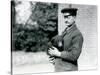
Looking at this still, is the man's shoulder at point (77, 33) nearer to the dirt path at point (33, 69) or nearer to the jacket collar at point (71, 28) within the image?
the jacket collar at point (71, 28)

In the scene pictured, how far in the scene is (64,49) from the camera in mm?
2717

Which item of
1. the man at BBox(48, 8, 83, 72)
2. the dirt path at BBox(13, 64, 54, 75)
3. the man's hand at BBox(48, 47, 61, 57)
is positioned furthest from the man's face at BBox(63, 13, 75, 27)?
the dirt path at BBox(13, 64, 54, 75)

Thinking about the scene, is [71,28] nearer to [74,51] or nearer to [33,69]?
[74,51]

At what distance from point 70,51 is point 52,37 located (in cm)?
31

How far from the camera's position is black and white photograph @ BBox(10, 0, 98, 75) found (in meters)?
2.56

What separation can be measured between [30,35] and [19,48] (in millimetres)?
214

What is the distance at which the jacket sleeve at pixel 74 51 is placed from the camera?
2.72 meters

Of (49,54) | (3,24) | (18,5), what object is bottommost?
(49,54)

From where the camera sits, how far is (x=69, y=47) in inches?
107

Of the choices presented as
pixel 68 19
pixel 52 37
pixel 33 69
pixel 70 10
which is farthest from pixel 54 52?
pixel 70 10

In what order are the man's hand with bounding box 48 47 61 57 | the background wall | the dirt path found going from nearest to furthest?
the dirt path, the man's hand with bounding box 48 47 61 57, the background wall

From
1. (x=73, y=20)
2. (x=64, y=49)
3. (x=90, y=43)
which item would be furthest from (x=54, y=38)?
(x=90, y=43)

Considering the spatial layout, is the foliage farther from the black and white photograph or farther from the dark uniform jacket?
the dark uniform jacket

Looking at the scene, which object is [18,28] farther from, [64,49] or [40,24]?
[64,49]
